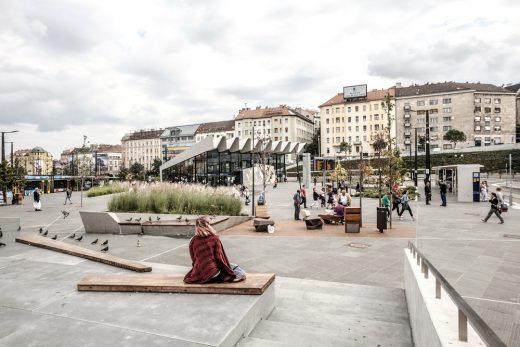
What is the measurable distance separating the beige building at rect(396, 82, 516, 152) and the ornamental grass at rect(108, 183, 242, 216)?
8661cm

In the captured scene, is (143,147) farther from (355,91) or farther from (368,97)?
(368,97)

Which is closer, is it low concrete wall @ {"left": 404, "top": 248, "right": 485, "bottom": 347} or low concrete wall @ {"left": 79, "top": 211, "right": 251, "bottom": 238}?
low concrete wall @ {"left": 404, "top": 248, "right": 485, "bottom": 347}

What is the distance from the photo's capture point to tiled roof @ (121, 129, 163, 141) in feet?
495

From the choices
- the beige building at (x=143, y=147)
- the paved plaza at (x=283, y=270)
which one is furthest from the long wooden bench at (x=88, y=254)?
the beige building at (x=143, y=147)

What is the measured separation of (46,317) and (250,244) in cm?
769

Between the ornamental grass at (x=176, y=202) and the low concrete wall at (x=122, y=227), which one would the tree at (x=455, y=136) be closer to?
the ornamental grass at (x=176, y=202)

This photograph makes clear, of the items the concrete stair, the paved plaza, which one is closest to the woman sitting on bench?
the paved plaza

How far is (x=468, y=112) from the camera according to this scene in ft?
301

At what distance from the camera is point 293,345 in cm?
405

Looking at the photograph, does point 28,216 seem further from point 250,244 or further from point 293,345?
point 293,345

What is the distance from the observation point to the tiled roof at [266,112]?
115188 millimetres

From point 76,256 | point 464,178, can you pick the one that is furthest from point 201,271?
point 464,178

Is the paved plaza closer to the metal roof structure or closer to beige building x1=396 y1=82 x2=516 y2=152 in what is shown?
the metal roof structure

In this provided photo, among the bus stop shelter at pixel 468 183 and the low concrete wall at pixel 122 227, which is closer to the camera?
the low concrete wall at pixel 122 227
